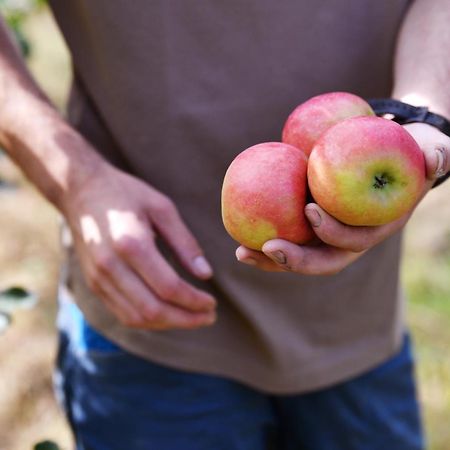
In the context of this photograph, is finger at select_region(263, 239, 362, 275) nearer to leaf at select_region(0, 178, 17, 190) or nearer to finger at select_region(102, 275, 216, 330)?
finger at select_region(102, 275, 216, 330)

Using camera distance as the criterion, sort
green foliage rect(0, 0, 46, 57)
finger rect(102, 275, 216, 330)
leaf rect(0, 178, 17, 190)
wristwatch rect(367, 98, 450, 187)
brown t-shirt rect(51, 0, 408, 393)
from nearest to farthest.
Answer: wristwatch rect(367, 98, 450, 187) < finger rect(102, 275, 216, 330) < brown t-shirt rect(51, 0, 408, 393) < leaf rect(0, 178, 17, 190) < green foliage rect(0, 0, 46, 57)

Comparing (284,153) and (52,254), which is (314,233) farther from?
(52,254)

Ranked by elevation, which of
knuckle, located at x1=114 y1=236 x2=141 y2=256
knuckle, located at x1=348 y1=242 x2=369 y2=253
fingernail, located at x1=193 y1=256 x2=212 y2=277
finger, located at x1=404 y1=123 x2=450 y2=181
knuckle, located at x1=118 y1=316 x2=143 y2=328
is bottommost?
knuckle, located at x1=118 y1=316 x2=143 y2=328

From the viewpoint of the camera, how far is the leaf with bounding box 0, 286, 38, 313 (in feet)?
4.34

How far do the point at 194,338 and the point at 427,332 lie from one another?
1.54 meters

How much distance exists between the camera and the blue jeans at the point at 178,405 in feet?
4.96

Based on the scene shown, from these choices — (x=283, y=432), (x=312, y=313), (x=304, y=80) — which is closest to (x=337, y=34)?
(x=304, y=80)

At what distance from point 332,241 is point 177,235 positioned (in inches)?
13.3

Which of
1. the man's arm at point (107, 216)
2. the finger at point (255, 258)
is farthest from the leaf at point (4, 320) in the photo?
the finger at point (255, 258)

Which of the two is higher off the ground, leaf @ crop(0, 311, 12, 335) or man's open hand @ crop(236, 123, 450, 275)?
man's open hand @ crop(236, 123, 450, 275)

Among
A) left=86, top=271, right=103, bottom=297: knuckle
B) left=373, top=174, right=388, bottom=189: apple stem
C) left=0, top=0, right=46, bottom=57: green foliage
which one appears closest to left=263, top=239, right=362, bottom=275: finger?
left=373, top=174, right=388, bottom=189: apple stem

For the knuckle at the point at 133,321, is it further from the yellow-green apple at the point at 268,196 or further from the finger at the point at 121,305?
the yellow-green apple at the point at 268,196

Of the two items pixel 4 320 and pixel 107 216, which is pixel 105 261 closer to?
pixel 107 216

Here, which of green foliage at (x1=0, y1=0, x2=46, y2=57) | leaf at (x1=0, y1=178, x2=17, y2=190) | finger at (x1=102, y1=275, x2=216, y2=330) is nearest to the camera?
finger at (x1=102, y1=275, x2=216, y2=330)
